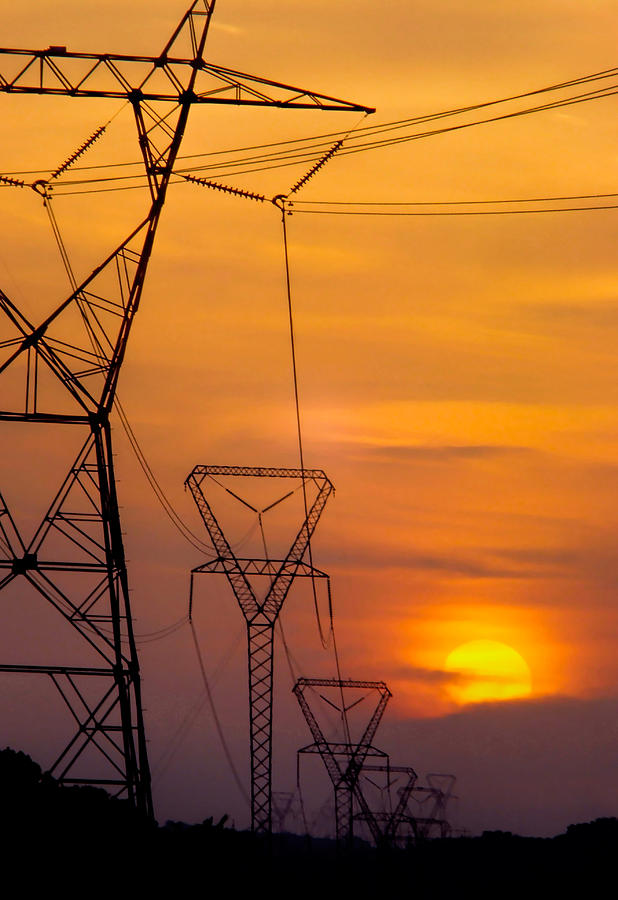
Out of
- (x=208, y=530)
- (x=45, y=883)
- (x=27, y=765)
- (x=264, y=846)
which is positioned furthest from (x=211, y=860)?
(x=264, y=846)

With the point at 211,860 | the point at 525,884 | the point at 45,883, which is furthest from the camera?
the point at 525,884

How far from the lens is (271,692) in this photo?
61.4 m

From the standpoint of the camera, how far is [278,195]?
39.9 meters

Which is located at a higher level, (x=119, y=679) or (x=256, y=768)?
(x=256, y=768)

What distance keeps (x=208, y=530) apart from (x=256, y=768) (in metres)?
10.3

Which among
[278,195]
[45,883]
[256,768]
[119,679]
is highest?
[278,195]

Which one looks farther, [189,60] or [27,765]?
[27,765]

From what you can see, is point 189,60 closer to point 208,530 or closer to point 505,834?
point 208,530

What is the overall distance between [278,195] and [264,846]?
3979 centimetres

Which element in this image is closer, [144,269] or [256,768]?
[144,269]

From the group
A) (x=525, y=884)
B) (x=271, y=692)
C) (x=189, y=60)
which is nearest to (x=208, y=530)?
(x=271, y=692)

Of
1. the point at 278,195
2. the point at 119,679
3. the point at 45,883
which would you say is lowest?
the point at 45,883

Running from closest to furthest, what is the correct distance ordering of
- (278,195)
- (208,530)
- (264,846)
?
1. (278,195)
2. (208,530)
3. (264,846)

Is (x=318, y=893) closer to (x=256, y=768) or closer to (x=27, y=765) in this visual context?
(x=256, y=768)
